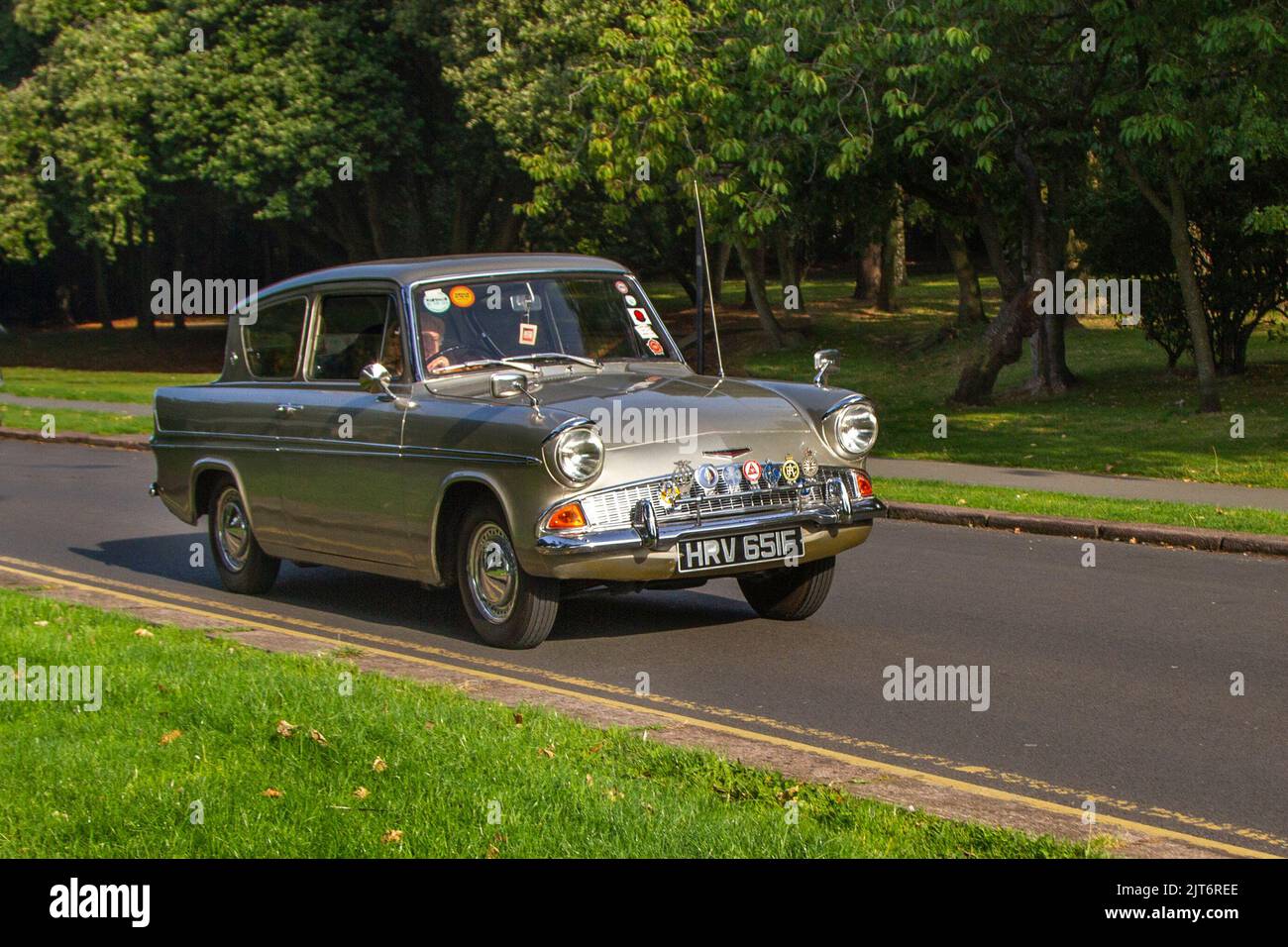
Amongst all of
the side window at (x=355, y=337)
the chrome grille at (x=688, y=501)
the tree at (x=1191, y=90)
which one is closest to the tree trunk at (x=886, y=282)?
the tree at (x=1191, y=90)

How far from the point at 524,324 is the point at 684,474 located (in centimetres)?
163

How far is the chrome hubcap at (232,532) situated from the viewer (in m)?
11.0

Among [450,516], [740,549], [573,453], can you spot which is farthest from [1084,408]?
[573,453]

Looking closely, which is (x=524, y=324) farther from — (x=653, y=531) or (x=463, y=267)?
(x=653, y=531)

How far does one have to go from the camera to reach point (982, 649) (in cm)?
894

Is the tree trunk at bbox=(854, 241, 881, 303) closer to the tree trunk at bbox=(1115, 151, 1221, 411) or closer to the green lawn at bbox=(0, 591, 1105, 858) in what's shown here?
the tree trunk at bbox=(1115, 151, 1221, 411)

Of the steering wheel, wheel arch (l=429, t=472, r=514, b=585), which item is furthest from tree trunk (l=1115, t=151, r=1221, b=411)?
wheel arch (l=429, t=472, r=514, b=585)

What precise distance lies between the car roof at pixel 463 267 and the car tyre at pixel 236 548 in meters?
1.56

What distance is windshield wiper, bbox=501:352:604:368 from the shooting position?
377 inches

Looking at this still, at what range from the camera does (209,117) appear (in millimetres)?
37219

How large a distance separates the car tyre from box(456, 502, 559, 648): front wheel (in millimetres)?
2177
